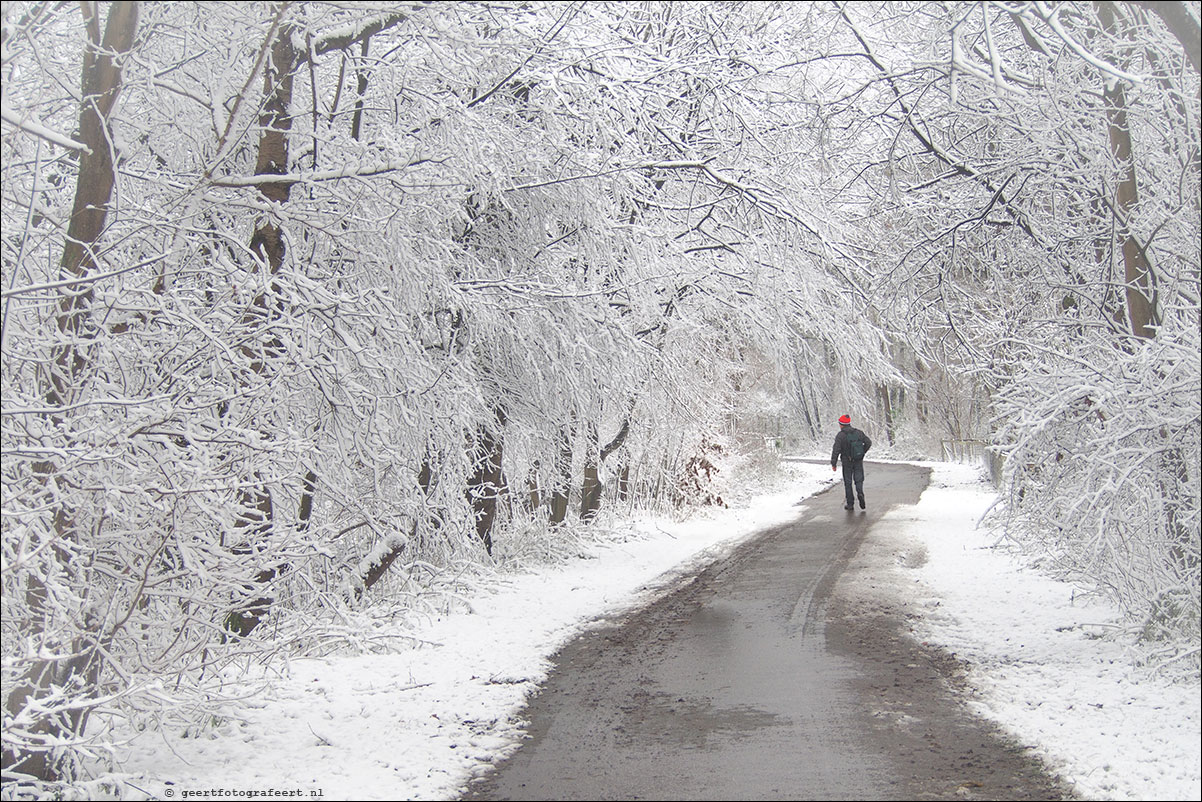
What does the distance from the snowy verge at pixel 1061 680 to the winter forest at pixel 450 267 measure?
1.43 feet

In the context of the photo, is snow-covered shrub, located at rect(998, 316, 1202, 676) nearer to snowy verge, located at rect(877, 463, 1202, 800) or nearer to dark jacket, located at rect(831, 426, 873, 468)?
snowy verge, located at rect(877, 463, 1202, 800)

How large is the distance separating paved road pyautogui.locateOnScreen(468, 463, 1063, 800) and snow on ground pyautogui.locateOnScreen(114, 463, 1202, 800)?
27 cm

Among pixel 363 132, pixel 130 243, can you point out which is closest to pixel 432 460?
pixel 363 132

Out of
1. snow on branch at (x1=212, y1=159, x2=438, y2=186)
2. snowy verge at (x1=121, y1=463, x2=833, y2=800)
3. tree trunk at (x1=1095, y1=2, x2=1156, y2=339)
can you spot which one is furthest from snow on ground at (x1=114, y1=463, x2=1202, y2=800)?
snow on branch at (x1=212, y1=159, x2=438, y2=186)

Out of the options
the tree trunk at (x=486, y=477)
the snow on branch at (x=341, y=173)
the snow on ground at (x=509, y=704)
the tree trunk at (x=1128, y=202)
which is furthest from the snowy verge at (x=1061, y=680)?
the snow on branch at (x=341, y=173)

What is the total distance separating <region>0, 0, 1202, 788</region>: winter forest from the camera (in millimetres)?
5035

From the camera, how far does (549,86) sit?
8.16 metres

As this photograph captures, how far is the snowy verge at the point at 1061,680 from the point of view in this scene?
5.07 meters

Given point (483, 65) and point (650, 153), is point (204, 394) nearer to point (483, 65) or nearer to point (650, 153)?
point (483, 65)

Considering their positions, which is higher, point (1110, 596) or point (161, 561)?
point (161, 561)

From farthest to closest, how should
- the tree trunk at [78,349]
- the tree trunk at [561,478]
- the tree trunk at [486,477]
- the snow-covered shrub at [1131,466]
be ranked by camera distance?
the tree trunk at [561,478] → the tree trunk at [486,477] → the snow-covered shrub at [1131,466] → the tree trunk at [78,349]

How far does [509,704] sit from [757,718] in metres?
1.65

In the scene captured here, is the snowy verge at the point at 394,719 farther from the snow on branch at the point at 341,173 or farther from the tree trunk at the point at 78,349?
the snow on branch at the point at 341,173

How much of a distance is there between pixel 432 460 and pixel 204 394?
3.90m
